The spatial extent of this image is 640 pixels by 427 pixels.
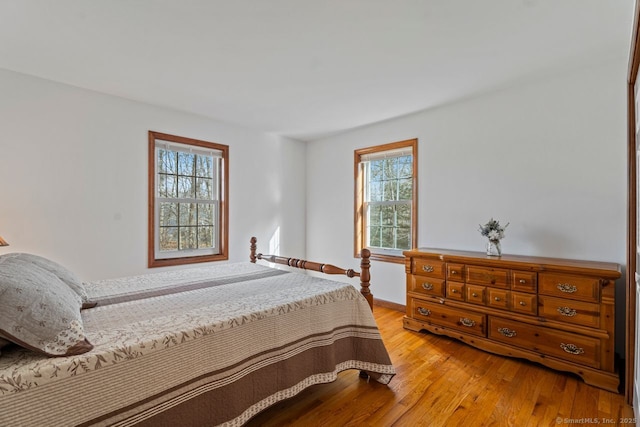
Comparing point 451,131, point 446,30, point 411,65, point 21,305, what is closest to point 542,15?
point 446,30

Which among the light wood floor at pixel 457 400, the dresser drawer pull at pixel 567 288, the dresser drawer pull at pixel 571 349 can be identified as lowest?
the light wood floor at pixel 457 400

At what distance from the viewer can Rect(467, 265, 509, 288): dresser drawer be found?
2535mm

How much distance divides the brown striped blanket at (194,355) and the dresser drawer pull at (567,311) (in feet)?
4.49

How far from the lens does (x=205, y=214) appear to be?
382 cm

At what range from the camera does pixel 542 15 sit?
1.83 meters

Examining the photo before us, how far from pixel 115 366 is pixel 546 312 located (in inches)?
110

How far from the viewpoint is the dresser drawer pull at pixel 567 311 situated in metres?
2.22

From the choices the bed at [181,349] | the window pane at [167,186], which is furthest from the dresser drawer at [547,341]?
the window pane at [167,186]

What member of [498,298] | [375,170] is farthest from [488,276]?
[375,170]

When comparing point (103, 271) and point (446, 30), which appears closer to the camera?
point (446, 30)

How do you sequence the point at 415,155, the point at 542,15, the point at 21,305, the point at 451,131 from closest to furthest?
the point at 21,305, the point at 542,15, the point at 451,131, the point at 415,155

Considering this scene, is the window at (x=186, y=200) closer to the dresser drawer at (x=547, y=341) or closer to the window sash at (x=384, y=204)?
the window sash at (x=384, y=204)

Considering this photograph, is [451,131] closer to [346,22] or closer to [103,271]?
[346,22]

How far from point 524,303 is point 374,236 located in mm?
2016
